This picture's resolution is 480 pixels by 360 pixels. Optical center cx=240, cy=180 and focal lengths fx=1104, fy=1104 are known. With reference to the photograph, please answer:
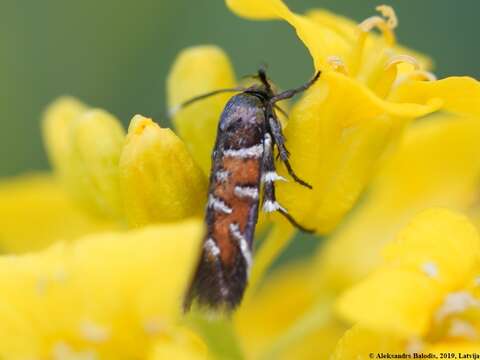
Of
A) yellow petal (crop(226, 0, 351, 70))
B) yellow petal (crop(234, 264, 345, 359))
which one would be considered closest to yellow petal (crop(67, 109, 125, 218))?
yellow petal (crop(226, 0, 351, 70))

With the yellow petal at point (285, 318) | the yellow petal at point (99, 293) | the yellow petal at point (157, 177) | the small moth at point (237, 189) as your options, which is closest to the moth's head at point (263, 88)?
the small moth at point (237, 189)

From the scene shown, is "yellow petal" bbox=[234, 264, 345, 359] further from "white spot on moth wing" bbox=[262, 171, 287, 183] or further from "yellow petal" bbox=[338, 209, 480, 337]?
"yellow petal" bbox=[338, 209, 480, 337]

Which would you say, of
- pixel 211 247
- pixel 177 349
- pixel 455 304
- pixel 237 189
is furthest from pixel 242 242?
pixel 455 304

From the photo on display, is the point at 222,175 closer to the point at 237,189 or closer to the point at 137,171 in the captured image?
the point at 237,189

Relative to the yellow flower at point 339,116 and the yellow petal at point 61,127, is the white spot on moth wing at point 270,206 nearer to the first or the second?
the yellow flower at point 339,116

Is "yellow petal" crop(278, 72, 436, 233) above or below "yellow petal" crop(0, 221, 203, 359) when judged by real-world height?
above
